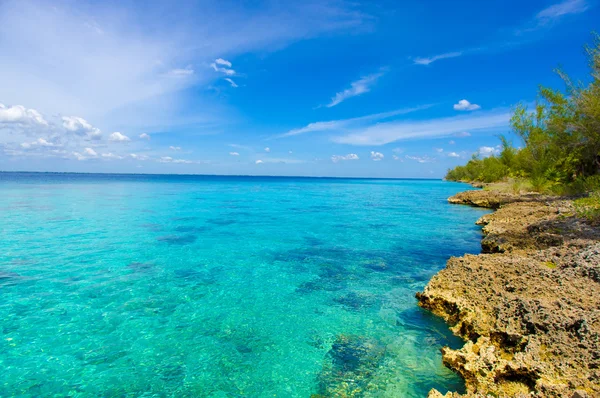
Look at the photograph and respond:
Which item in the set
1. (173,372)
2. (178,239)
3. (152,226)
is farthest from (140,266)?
(152,226)

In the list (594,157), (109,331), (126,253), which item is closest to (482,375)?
(109,331)

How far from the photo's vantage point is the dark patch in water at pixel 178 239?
60.7ft

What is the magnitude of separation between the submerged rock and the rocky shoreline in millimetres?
1507

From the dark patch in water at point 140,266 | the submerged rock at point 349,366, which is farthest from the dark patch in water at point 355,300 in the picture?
the dark patch in water at point 140,266

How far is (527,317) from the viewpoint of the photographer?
21.7ft

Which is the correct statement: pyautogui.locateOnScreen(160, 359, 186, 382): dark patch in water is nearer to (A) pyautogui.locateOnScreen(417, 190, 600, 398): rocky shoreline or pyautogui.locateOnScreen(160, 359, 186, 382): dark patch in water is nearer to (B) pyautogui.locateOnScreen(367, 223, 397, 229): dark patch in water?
(A) pyautogui.locateOnScreen(417, 190, 600, 398): rocky shoreline

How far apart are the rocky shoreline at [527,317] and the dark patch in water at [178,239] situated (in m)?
14.3

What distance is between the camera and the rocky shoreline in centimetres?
528

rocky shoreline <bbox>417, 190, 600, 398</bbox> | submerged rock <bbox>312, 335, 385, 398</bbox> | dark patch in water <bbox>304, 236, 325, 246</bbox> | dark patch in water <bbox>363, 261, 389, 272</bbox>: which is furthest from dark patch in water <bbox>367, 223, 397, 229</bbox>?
submerged rock <bbox>312, 335, 385, 398</bbox>

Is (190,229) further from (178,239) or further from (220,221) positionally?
(220,221)

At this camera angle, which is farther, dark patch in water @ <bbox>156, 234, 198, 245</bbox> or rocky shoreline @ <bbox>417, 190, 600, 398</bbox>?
dark patch in water @ <bbox>156, 234, 198, 245</bbox>

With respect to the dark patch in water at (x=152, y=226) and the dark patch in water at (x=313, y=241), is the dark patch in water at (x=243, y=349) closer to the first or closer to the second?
the dark patch in water at (x=313, y=241)

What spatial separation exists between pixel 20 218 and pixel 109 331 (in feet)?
81.9

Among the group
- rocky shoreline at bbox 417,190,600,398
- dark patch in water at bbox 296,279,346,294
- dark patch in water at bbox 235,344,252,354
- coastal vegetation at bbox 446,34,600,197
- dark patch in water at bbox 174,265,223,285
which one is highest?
coastal vegetation at bbox 446,34,600,197
